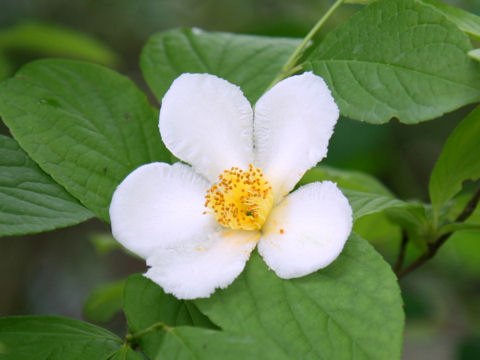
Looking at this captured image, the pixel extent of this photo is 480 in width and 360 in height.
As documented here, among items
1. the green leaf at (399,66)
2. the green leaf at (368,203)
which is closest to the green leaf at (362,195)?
the green leaf at (368,203)

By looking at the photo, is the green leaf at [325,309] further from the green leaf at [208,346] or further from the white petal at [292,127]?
the white petal at [292,127]

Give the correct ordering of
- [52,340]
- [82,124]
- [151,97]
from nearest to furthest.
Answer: [52,340] → [82,124] → [151,97]

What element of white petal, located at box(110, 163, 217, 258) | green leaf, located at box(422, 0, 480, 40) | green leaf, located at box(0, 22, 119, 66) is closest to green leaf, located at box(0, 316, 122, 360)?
white petal, located at box(110, 163, 217, 258)

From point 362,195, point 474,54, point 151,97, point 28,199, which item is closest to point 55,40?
point 151,97

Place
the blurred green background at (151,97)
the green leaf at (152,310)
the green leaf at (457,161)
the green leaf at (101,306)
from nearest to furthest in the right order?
the green leaf at (152,310), the green leaf at (457,161), the green leaf at (101,306), the blurred green background at (151,97)

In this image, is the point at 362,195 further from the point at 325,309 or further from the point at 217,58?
the point at 217,58
